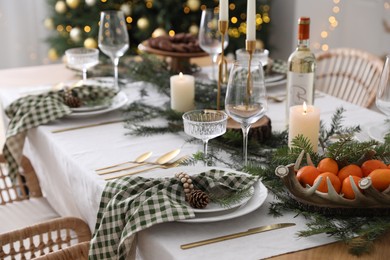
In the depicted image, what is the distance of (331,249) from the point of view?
44.0 inches

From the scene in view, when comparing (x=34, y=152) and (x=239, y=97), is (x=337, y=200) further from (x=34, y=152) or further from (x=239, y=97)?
(x=34, y=152)

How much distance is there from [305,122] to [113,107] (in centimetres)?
64

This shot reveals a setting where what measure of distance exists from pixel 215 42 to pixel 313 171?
101 cm

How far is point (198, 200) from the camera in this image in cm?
122

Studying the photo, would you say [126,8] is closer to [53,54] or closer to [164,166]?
[53,54]

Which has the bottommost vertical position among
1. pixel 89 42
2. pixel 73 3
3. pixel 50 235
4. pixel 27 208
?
pixel 27 208

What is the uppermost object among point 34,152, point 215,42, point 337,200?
point 215,42

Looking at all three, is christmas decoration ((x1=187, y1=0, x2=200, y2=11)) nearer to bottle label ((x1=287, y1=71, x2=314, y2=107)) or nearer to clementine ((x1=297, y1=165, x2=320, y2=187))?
bottle label ((x1=287, y1=71, x2=314, y2=107))

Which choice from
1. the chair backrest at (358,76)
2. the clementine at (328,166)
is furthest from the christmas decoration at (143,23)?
the clementine at (328,166)

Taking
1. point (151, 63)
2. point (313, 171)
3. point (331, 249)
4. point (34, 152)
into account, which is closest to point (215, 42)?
point (151, 63)

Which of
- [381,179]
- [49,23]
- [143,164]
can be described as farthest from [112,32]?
[49,23]

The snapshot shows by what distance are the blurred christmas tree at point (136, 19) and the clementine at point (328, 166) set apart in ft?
7.90

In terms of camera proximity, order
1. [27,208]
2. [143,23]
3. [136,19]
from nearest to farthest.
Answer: [27,208] → [143,23] → [136,19]

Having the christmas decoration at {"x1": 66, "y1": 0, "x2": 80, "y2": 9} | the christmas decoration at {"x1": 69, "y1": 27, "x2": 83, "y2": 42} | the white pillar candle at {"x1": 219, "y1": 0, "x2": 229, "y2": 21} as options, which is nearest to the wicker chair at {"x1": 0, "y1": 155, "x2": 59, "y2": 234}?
the white pillar candle at {"x1": 219, "y1": 0, "x2": 229, "y2": 21}
